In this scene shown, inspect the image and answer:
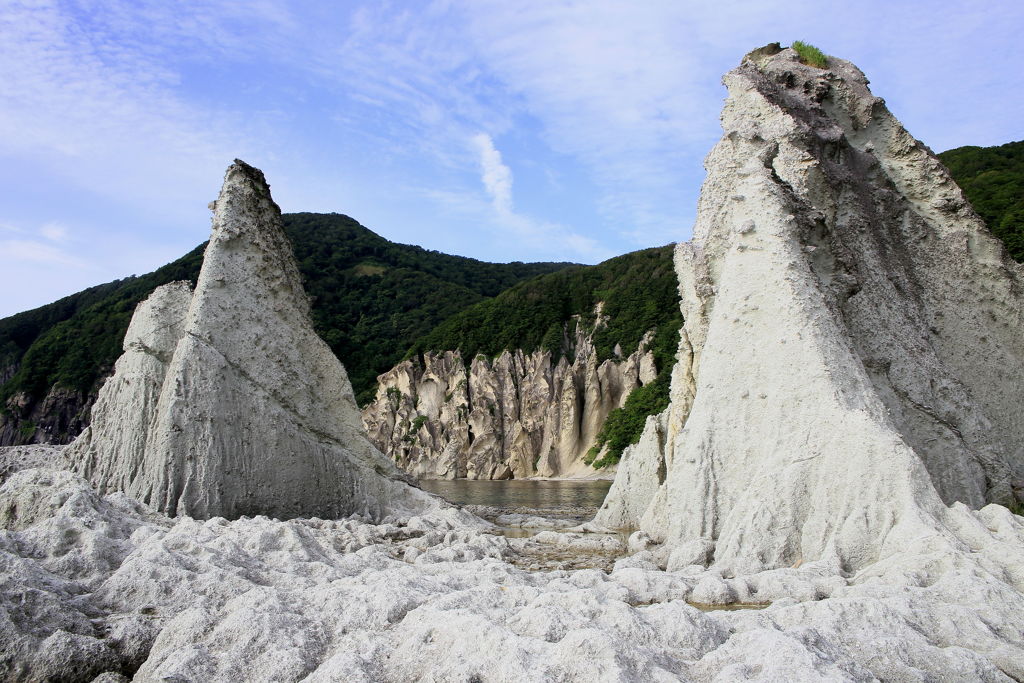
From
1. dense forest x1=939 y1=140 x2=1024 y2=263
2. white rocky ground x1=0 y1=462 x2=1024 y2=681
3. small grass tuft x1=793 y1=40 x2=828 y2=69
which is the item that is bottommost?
white rocky ground x1=0 y1=462 x2=1024 y2=681

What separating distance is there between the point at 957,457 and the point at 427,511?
9318mm

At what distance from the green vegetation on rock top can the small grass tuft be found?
2026 inches

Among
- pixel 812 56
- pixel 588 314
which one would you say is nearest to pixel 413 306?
pixel 588 314

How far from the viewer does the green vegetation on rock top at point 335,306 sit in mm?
54375

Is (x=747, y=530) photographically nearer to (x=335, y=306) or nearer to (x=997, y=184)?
(x=997, y=184)

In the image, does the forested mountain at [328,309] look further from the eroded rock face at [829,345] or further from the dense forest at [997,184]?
the eroded rock face at [829,345]

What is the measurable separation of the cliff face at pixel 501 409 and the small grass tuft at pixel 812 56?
36027 mm

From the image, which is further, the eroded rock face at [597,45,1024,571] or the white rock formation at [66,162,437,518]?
the white rock formation at [66,162,437,518]

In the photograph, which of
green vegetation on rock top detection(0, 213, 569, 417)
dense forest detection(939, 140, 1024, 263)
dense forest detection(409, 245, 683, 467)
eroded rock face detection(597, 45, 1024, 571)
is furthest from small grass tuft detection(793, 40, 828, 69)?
green vegetation on rock top detection(0, 213, 569, 417)

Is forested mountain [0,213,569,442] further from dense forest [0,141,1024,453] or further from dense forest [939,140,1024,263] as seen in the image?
dense forest [939,140,1024,263]

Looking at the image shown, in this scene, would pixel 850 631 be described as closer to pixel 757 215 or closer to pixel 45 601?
pixel 45 601

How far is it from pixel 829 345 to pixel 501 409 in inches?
1927

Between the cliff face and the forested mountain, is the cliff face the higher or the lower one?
the lower one

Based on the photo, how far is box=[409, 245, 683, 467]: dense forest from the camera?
55.4 meters
